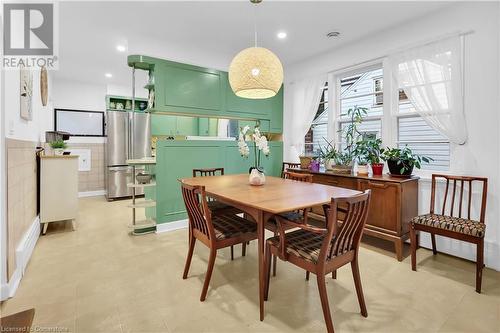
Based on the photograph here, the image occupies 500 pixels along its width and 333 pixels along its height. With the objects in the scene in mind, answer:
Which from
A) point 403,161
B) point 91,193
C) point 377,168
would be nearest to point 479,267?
point 403,161

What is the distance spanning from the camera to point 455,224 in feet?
7.45

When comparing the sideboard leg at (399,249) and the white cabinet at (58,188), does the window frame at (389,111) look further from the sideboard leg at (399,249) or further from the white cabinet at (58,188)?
the white cabinet at (58,188)

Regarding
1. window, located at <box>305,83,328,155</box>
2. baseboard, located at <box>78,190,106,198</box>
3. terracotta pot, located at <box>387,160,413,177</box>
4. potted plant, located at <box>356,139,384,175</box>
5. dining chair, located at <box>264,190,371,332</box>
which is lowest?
baseboard, located at <box>78,190,106,198</box>

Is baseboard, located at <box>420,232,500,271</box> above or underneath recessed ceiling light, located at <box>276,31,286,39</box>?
underneath

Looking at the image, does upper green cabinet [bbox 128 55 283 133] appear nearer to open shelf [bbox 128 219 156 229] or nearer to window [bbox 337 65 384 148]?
window [bbox 337 65 384 148]

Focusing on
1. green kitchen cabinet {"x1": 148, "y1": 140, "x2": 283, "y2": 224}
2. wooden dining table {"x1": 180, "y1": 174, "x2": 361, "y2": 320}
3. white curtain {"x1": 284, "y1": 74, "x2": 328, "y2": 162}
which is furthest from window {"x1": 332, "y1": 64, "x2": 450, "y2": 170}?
green kitchen cabinet {"x1": 148, "y1": 140, "x2": 283, "y2": 224}

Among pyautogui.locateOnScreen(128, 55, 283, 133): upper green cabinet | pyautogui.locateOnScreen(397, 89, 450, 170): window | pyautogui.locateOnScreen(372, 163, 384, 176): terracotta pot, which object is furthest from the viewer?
pyautogui.locateOnScreen(128, 55, 283, 133): upper green cabinet

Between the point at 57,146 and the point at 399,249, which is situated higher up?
the point at 57,146

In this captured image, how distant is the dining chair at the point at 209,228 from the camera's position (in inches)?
77.7

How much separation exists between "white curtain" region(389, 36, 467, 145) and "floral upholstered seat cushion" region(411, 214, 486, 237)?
34.4 inches

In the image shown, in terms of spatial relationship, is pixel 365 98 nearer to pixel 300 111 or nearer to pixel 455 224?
pixel 300 111

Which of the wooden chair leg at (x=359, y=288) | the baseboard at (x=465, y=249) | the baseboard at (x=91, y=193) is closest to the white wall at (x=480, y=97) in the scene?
the baseboard at (x=465, y=249)

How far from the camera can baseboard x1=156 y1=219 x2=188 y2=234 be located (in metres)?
3.55

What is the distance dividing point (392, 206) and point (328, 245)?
157cm
